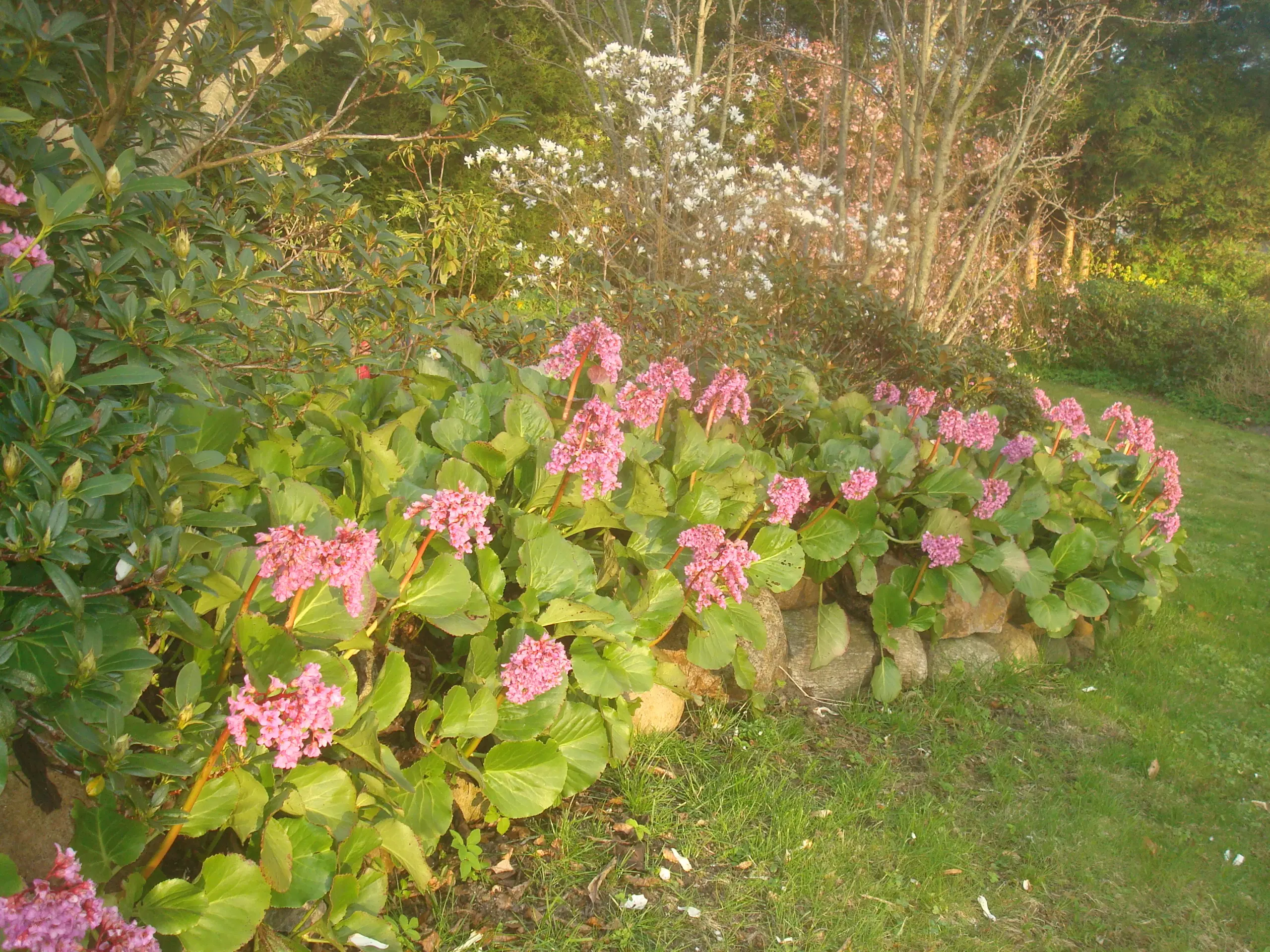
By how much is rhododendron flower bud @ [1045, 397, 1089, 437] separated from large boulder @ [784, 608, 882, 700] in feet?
5.42

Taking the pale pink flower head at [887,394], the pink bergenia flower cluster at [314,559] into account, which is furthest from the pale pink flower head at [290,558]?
the pale pink flower head at [887,394]

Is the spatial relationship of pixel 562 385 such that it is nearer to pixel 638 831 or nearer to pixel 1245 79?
pixel 638 831

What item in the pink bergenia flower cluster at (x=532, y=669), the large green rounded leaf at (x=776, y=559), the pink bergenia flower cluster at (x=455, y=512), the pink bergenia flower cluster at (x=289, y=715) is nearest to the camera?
the pink bergenia flower cluster at (x=289, y=715)

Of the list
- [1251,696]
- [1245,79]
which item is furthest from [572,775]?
[1245,79]

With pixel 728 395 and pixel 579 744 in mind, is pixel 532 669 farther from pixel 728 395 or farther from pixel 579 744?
pixel 728 395

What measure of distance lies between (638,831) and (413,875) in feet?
2.29

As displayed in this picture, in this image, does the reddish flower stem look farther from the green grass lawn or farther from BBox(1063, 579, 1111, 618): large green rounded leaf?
BBox(1063, 579, 1111, 618): large green rounded leaf

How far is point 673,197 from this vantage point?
25.7 ft

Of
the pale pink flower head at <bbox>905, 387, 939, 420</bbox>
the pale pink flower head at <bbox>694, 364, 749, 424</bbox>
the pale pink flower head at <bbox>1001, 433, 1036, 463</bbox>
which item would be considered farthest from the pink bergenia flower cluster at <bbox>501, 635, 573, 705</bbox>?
the pale pink flower head at <bbox>1001, 433, 1036, 463</bbox>

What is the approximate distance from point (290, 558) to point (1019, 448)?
3.36 m

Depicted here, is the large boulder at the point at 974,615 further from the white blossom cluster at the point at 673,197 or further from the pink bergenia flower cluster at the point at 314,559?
the white blossom cluster at the point at 673,197

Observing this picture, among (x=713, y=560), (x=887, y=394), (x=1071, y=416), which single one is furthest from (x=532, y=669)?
(x=1071, y=416)

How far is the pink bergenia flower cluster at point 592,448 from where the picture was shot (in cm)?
234

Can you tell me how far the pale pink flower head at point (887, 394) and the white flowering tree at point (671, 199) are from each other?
82.5 inches
